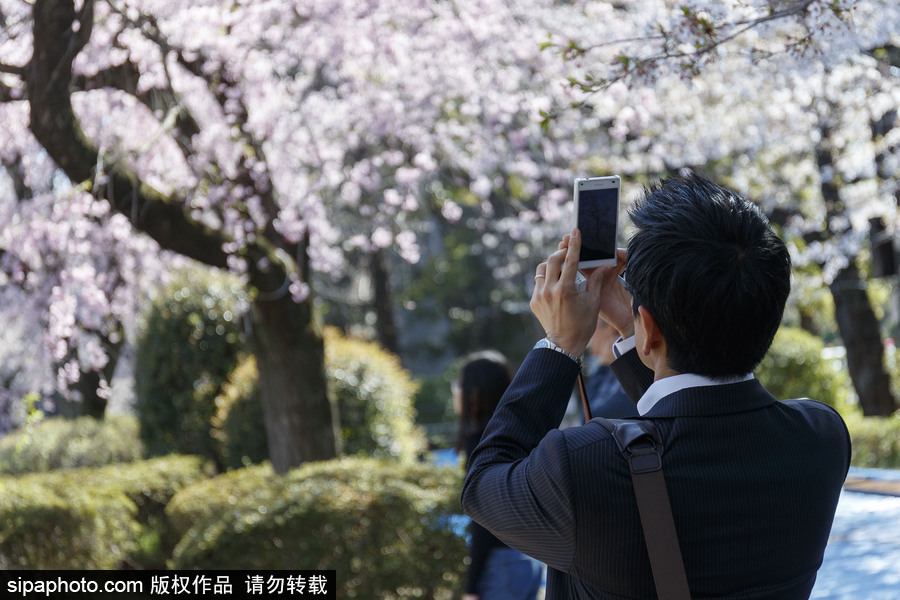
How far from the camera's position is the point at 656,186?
4.88 ft

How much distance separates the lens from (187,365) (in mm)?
8758

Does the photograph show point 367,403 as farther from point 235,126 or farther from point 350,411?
point 235,126

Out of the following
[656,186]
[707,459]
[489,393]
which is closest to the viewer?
[707,459]

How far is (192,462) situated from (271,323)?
2.33m

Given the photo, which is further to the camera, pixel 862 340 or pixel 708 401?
pixel 862 340

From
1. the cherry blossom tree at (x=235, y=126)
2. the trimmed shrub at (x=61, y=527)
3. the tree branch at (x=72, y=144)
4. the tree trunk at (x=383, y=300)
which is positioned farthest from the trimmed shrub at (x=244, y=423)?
the tree trunk at (x=383, y=300)

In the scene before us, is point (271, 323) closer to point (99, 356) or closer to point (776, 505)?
point (99, 356)

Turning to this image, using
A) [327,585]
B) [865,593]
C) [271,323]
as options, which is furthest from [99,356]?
[865,593]

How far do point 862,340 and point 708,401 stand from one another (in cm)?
873

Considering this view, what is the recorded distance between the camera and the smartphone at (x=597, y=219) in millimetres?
1562

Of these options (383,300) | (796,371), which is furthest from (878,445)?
(383,300)

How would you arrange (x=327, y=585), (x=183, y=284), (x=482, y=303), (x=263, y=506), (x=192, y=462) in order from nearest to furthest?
(x=327, y=585) < (x=263, y=506) < (x=192, y=462) < (x=183, y=284) < (x=482, y=303)

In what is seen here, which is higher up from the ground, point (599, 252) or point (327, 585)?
point (599, 252)

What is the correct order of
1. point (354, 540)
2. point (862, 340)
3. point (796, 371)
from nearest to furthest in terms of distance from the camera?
point (354, 540) → point (862, 340) → point (796, 371)
